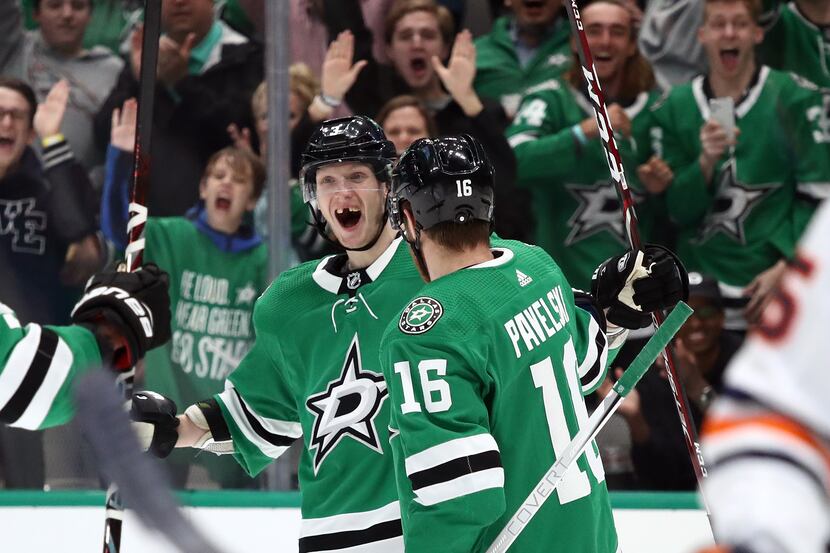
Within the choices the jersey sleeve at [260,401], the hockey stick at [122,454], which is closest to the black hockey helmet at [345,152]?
the jersey sleeve at [260,401]

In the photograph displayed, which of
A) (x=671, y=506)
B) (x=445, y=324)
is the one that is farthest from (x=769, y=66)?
(x=445, y=324)

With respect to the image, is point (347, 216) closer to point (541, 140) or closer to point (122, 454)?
point (122, 454)

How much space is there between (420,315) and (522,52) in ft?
7.49

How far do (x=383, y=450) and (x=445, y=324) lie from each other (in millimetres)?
438

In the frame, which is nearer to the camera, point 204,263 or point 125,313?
point 125,313

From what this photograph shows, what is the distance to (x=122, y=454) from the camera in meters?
1.38

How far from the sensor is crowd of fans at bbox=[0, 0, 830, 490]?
377 cm

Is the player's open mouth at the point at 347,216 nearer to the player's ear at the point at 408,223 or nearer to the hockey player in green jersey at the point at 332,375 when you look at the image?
the hockey player in green jersey at the point at 332,375

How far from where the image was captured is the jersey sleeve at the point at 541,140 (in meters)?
3.85

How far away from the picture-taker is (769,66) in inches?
152

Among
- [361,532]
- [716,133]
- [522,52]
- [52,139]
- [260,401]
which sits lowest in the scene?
[361,532]

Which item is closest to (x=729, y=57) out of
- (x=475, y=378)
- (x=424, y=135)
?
(x=424, y=135)

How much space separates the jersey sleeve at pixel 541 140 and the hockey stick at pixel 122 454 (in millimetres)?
2570

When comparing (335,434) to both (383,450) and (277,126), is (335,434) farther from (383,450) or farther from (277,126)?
(277,126)
